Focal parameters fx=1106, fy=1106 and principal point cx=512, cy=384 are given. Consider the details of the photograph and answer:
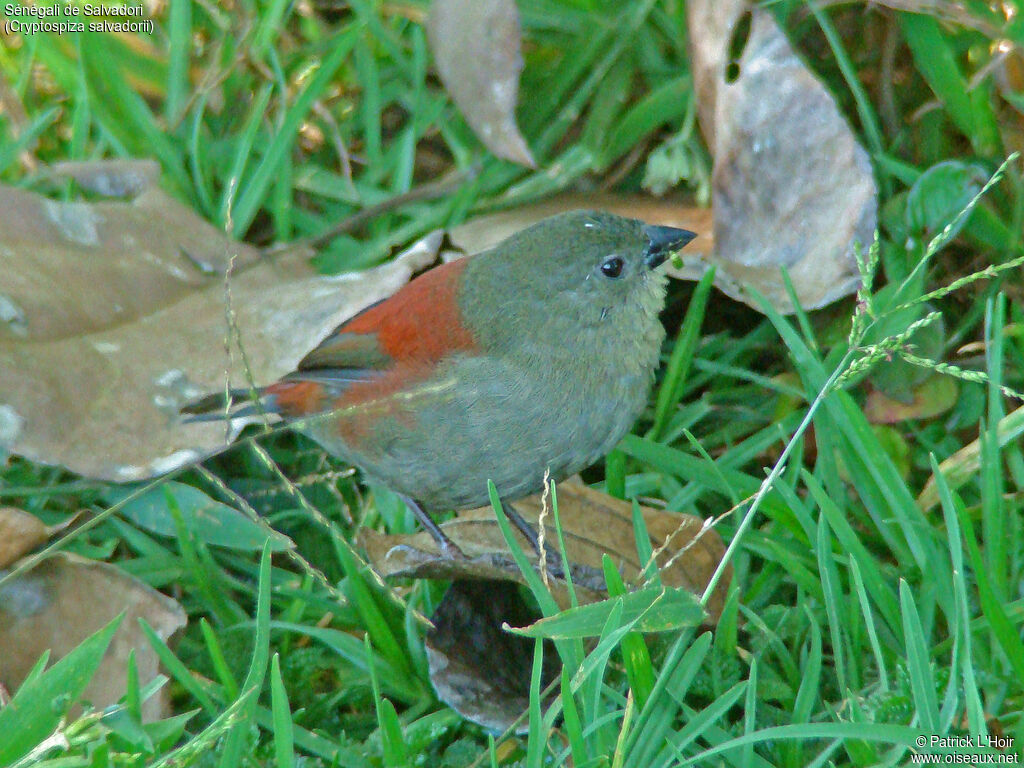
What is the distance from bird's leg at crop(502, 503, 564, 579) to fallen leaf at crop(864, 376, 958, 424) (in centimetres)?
101

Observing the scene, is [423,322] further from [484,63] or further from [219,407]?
[484,63]

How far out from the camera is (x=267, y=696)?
107 inches

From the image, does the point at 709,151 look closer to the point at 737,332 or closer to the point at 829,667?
the point at 737,332

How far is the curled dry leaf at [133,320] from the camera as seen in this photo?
319cm

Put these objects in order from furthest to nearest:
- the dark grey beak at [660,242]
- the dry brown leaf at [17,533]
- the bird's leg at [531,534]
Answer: the dark grey beak at [660,242] < the bird's leg at [531,534] < the dry brown leaf at [17,533]

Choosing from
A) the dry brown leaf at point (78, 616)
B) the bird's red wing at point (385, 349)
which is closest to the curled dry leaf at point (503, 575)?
the bird's red wing at point (385, 349)

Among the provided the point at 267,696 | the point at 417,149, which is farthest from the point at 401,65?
the point at 267,696

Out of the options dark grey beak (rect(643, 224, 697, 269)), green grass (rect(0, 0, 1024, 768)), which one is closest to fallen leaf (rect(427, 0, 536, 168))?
green grass (rect(0, 0, 1024, 768))

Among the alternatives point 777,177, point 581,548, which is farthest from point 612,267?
point 581,548

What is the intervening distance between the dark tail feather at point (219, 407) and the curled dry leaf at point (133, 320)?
0.04 m

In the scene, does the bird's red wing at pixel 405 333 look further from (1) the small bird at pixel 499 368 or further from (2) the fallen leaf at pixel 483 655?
(2) the fallen leaf at pixel 483 655

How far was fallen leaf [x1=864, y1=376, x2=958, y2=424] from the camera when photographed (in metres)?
3.18

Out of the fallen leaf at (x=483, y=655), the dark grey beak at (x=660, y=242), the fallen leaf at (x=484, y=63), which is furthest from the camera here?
the fallen leaf at (x=484, y=63)

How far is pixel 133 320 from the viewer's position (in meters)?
3.59
